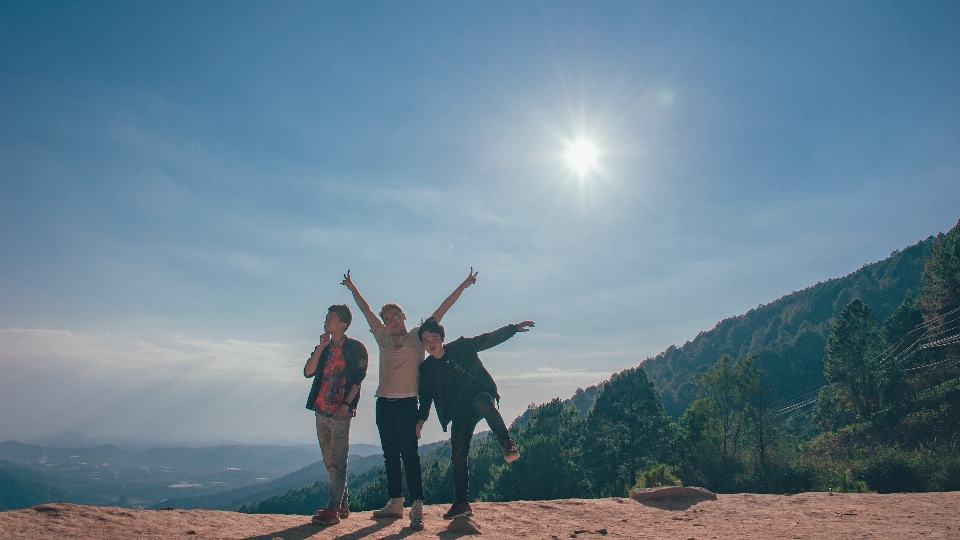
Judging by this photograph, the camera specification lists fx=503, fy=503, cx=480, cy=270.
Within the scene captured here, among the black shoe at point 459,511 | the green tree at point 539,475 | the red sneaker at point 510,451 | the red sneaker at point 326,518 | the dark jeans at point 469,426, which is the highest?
the dark jeans at point 469,426

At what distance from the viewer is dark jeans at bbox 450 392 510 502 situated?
17.1 feet

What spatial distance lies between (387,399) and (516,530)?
1.95 meters

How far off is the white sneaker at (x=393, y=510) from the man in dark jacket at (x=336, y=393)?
0.38m

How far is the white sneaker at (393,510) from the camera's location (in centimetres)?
559

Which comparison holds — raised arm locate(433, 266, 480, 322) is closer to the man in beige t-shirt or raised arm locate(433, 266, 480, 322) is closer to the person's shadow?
the man in beige t-shirt

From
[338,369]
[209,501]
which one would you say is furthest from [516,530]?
[209,501]

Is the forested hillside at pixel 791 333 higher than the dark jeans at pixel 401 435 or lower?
higher

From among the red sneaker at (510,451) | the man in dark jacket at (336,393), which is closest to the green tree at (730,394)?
the red sneaker at (510,451)

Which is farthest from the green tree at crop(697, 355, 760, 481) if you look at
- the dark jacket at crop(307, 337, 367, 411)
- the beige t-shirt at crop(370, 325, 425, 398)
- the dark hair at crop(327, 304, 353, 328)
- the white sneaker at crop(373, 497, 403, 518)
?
the dark hair at crop(327, 304, 353, 328)

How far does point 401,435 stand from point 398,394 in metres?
0.42

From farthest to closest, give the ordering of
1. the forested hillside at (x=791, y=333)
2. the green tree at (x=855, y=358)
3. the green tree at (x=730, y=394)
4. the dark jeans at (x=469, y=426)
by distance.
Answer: the forested hillside at (x=791, y=333) → the green tree at (x=855, y=358) → the green tree at (x=730, y=394) → the dark jeans at (x=469, y=426)

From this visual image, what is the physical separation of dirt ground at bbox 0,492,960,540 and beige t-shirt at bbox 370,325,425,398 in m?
1.33

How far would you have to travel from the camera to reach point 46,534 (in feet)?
12.6

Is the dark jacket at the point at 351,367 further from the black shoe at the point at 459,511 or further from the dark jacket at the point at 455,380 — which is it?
the black shoe at the point at 459,511
